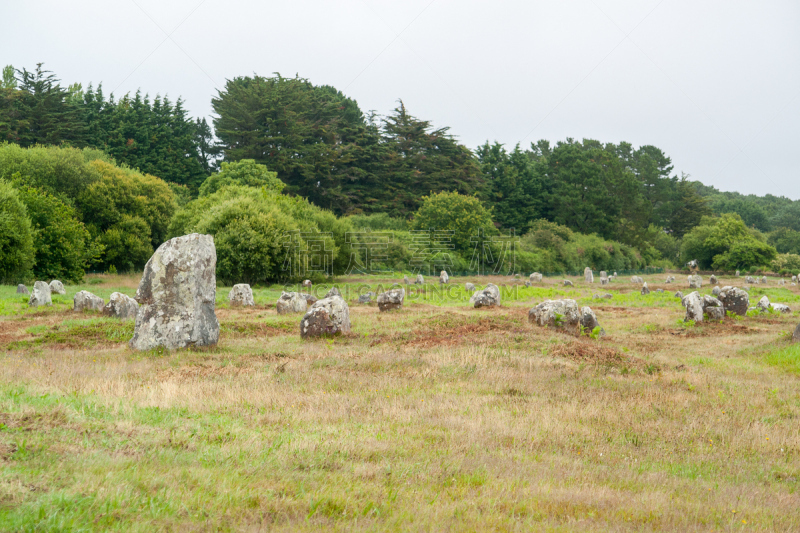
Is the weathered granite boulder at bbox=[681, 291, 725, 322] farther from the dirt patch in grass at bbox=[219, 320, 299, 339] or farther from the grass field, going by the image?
the dirt patch in grass at bbox=[219, 320, 299, 339]

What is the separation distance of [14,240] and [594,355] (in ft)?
105

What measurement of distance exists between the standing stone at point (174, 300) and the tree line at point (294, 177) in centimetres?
2363

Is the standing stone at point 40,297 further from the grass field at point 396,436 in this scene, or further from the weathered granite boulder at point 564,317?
the weathered granite boulder at point 564,317

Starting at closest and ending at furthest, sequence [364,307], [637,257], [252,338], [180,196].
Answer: [252,338], [364,307], [180,196], [637,257]

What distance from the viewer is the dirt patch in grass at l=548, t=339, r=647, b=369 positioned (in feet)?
41.1

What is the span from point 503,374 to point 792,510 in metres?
5.90

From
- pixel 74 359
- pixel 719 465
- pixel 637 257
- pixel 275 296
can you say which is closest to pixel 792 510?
pixel 719 465

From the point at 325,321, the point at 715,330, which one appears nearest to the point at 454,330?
the point at 325,321

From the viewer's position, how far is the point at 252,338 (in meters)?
15.6

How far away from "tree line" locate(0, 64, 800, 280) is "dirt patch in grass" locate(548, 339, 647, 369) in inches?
1042

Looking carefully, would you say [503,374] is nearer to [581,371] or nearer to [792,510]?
[581,371]

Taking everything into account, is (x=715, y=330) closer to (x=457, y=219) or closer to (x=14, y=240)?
(x=14, y=240)

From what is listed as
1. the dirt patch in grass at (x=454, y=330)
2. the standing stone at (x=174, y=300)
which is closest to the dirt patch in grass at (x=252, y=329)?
the standing stone at (x=174, y=300)

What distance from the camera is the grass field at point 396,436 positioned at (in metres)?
4.61
